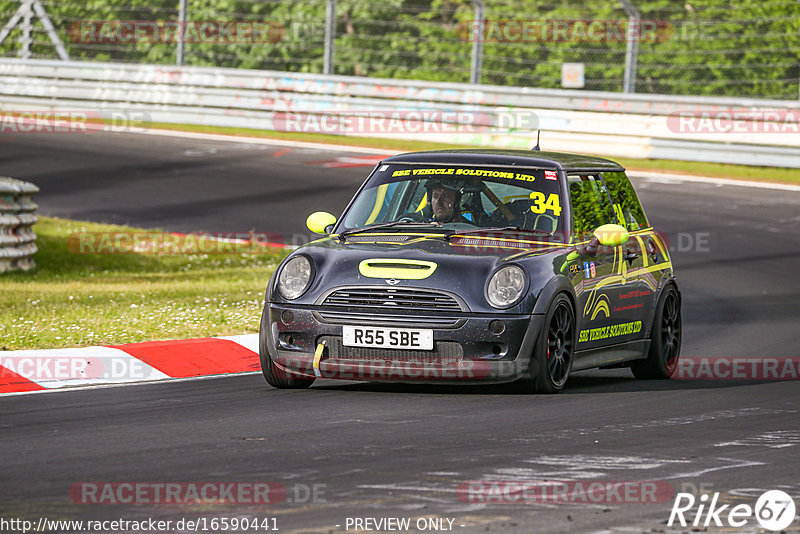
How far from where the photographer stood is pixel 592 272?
898 cm

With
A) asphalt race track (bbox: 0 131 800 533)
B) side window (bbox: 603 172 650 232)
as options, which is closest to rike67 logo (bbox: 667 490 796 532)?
asphalt race track (bbox: 0 131 800 533)

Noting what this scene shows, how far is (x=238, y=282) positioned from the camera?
46.2 ft

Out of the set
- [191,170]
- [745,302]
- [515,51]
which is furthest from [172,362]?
[515,51]

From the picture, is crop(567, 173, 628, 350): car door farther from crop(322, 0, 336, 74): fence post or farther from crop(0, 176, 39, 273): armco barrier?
crop(322, 0, 336, 74): fence post

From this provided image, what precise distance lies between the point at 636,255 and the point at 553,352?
1.52 meters

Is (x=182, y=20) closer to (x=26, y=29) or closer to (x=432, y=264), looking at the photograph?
(x=26, y=29)

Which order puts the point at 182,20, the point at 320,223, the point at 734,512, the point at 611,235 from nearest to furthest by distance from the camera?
the point at 734,512, the point at 611,235, the point at 320,223, the point at 182,20

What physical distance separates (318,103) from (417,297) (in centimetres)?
1896

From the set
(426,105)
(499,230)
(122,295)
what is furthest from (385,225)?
(426,105)

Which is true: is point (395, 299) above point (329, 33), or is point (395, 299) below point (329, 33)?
below

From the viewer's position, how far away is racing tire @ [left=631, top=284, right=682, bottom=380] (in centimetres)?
982

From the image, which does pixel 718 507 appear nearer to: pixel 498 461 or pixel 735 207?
pixel 498 461

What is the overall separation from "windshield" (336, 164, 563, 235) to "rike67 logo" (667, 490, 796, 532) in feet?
11.2

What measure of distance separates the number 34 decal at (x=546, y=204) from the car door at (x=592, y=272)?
0.36 ft
